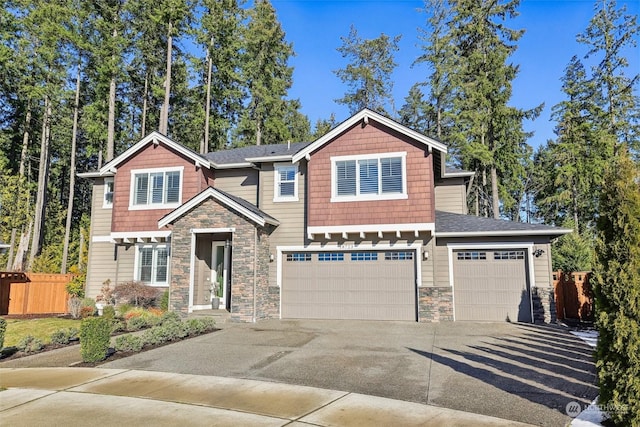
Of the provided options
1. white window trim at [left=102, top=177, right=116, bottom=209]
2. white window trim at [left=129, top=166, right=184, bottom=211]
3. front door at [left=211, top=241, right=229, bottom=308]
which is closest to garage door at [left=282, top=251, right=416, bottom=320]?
front door at [left=211, top=241, right=229, bottom=308]

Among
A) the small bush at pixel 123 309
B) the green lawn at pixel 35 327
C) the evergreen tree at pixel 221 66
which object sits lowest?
the green lawn at pixel 35 327

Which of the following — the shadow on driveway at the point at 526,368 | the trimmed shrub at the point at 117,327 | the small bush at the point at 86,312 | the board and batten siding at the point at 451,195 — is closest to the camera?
the shadow on driveway at the point at 526,368

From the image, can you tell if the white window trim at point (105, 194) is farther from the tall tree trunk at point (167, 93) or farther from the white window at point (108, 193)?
the tall tree trunk at point (167, 93)

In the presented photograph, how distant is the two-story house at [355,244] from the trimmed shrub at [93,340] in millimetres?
5239

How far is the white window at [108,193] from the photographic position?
18.1m

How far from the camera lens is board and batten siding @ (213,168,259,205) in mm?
16641

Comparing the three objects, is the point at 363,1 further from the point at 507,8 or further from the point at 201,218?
the point at 507,8

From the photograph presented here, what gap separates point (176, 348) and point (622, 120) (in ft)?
99.6

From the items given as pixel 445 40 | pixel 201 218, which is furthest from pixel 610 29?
pixel 201 218

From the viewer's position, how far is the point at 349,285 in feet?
47.5

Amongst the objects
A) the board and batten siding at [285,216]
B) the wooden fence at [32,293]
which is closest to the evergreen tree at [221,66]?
the wooden fence at [32,293]

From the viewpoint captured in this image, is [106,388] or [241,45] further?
[241,45]

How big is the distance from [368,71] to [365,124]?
20002 millimetres

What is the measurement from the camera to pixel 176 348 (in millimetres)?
9945
